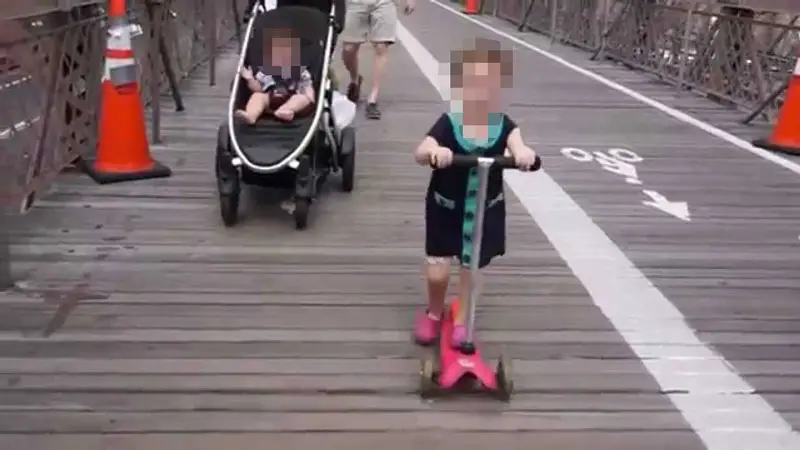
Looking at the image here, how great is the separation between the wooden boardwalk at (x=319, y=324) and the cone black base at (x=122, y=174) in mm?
80

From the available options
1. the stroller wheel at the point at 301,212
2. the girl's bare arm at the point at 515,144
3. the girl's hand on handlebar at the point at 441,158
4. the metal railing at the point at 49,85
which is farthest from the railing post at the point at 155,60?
the girl's hand on handlebar at the point at 441,158

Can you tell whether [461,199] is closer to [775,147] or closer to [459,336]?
[459,336]

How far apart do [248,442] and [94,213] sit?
9.36ft

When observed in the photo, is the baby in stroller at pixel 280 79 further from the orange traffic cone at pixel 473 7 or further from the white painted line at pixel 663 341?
the orange traffic cone at pixel 473 7

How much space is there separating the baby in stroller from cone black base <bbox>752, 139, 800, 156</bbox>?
4.21 metres

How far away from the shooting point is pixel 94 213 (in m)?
5.81

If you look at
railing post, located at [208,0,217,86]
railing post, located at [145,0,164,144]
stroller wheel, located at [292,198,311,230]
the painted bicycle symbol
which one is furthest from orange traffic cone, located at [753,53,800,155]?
railing post, located at [208,0,217,86]

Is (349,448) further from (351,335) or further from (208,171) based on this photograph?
(208,171)

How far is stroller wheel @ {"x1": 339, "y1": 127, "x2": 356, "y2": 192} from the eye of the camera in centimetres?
Answer: 629

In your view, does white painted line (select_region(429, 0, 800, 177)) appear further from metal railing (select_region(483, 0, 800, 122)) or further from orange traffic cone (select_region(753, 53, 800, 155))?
metal railing (select_region(483, 0, 800, 122))

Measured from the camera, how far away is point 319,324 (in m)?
4.37

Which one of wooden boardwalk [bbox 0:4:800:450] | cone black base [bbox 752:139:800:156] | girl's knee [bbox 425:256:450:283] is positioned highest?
girl's knee [bbox 425:256:450:283]

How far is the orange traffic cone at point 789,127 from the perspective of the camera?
8.22 m

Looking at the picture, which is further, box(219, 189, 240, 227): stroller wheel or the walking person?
the walking person
